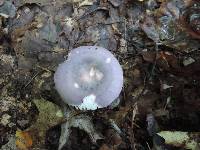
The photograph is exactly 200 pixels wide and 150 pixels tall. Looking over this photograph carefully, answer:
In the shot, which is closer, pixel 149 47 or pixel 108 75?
pixel 108 75

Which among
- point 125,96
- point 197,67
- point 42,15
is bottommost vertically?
point 125,96

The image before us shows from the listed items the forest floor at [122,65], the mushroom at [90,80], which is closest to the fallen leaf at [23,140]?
the forest floor at [122,65]

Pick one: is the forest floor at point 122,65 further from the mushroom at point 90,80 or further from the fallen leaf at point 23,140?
the mushroom at point 90,80

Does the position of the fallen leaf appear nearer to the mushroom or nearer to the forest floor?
the forest floor

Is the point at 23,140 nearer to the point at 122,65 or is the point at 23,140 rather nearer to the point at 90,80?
the point at 90,80

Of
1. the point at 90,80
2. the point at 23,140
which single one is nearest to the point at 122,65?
the point at 90,80

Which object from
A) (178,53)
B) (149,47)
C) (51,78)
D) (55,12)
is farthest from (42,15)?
(178,53)

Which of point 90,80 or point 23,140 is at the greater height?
point 90,80

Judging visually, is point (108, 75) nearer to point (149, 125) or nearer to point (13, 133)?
point (149, 125)

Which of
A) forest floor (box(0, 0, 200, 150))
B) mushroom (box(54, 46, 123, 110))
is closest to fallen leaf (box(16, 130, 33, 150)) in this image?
forest floor (box(0, 0, 200, 150))
